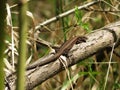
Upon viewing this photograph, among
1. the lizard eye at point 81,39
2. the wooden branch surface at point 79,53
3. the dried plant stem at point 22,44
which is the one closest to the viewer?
the dried plant stem at point 22,44

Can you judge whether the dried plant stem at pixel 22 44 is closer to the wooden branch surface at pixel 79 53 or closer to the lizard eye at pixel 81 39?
the wooden branch surface at pixel 79 53

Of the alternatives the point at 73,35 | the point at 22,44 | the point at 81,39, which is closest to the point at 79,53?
the point at 81,39

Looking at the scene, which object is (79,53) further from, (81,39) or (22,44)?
(22,44)

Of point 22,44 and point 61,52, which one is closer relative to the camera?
point 22,44

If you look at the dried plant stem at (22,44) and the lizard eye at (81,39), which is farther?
the lizard eye at (81,39)

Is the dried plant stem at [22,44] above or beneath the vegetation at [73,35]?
above

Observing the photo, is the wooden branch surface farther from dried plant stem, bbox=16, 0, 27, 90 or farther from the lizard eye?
dried plant stem, bbox=16, 0, 27, 90

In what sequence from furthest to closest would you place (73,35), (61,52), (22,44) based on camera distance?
1. (73,35)
2. (61,52)
3. (22,44)

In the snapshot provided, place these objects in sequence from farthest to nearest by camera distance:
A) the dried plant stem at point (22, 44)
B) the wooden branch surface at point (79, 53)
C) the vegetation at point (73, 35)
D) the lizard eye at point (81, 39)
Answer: the vegetation at point (73, 35) < the lizard eye at point (81, 39) < the wooden branch surface at point (79, 53) < the dried plant stem at point (22, 44)

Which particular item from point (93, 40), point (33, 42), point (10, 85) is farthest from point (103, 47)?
point (10, 85)

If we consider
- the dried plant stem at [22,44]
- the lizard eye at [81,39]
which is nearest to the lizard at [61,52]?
the lizard eye at [81,39]
